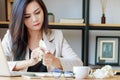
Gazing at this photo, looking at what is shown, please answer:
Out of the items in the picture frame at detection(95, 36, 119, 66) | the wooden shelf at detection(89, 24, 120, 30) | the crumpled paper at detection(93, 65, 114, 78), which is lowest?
the picture frame at detection(95, 36, 119, 66)

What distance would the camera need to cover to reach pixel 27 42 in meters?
1.92

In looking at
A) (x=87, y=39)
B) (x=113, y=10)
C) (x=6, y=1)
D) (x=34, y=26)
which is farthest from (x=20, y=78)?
(x=113, y=10)

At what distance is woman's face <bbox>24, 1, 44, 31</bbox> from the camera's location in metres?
1.77

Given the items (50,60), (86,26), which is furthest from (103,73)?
(86,26)

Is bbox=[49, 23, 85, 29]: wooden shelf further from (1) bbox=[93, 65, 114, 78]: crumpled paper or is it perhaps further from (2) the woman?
(1) bbox=[93, 65, 114, 78]: crumpled paper

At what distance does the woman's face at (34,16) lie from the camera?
5.82ft

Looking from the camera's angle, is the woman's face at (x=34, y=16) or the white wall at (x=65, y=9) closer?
the woman's face at (x=34, y=16)

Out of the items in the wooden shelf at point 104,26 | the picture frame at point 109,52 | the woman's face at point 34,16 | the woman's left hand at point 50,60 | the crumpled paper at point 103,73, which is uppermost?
the woman's face at point 34,16

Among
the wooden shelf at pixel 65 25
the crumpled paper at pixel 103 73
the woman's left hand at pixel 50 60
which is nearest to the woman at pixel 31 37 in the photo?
the woman's left hand at pixel 50 60

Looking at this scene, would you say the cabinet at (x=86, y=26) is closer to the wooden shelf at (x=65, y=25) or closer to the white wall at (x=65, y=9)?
the wooden shelf at (x=65, y=25)

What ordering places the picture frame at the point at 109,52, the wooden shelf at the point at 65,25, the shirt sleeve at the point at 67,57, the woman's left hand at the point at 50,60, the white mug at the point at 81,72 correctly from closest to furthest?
the white mug at the point at 81,72 < the woman's left hand at the point at 50,60 < the shirt sleeve at the point at 67,57 < the wooden shelf at the point at 65,25 < the picture frame at the point at 109,52

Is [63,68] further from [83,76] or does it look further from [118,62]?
[118,62]

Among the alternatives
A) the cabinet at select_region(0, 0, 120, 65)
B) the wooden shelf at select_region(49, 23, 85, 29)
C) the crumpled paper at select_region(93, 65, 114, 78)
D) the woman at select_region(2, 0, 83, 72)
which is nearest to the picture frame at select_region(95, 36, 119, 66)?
the cabinet at select_region(0, 0, 120, 65)

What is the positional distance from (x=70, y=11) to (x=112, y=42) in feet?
1.91
